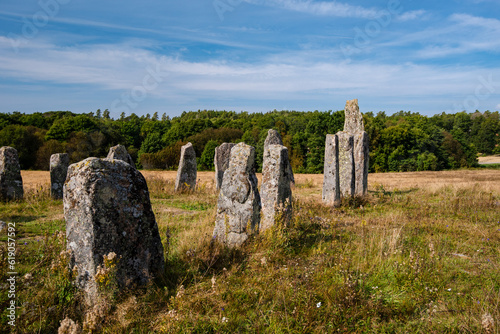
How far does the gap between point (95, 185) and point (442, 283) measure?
5.18 meters

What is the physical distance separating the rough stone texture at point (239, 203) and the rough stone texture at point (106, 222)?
Result: 2140mm

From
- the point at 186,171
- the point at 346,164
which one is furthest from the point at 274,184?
the point at 186,171

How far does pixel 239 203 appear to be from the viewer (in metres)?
6.45

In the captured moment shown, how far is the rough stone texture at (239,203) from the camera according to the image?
20.8 feet

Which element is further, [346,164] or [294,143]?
[294,143]

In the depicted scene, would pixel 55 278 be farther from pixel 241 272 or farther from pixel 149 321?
pixel 241 272

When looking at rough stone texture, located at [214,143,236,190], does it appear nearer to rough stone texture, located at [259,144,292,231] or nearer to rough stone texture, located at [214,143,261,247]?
rough stone texture, located at [259,144,292,231]

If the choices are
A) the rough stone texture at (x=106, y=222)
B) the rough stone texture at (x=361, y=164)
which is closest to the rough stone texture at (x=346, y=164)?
the rough stone texture at (x=361, y=164)

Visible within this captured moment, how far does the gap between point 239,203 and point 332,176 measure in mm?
5990

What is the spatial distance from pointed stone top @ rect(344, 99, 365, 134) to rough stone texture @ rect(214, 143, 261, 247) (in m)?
11.2

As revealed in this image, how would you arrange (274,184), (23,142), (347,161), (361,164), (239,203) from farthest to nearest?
(23,142), (361,164), (347,161), (274,184), (239,203)

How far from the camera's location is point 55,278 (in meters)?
4.13

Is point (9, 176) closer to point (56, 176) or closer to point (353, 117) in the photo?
point (56, 176)

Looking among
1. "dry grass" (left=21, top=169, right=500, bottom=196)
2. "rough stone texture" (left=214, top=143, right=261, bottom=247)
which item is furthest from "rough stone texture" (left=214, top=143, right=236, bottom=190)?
"rough stone texture" (left=214, top=143, right=261, bottom=247)
